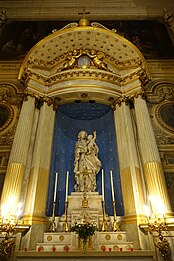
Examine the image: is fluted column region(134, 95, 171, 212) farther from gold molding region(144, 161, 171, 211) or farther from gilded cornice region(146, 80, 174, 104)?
gilded cornice region(146, 80, 174, 104)

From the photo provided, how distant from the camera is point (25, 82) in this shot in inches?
301

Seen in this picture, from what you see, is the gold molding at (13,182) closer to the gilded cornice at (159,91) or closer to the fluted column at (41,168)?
the fluted column at (41,168)

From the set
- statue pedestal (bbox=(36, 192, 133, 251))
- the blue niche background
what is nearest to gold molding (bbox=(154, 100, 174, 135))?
the blue niche background

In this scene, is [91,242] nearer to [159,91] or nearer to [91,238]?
[91,238]

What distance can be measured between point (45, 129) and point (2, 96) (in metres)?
2.56

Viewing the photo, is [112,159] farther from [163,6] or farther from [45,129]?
[163,6]

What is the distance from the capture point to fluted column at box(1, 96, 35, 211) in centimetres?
526

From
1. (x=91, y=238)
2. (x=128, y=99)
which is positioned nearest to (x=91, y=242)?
(x=91, y=238)

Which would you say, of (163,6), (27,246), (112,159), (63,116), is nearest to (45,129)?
(63,116)

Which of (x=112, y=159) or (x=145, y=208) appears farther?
(x=112, y=159)

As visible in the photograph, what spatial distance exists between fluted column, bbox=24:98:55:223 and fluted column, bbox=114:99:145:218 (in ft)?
7.16

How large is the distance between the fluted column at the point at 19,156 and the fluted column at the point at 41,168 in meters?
0.30

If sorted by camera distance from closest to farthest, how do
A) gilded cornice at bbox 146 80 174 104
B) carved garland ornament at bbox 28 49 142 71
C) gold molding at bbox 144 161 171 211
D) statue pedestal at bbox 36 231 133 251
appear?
statue pedestal at bbox 36 231 133 251
gold molding at bbox 144 161 171 211
gilded cornice at bbox 146 80 174 104
carved garland ornament at bbox 28 49 142 71

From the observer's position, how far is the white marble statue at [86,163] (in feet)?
21.1
